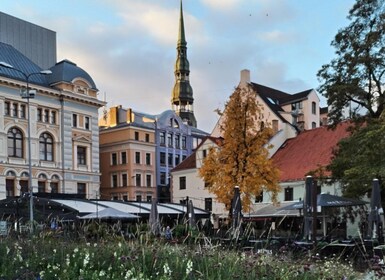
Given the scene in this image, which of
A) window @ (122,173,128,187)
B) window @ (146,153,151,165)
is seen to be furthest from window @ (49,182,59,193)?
window @ (146,153,151,165)

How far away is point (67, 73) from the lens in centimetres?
4847

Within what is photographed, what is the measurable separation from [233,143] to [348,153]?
256 inches

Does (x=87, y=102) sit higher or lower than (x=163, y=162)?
higher

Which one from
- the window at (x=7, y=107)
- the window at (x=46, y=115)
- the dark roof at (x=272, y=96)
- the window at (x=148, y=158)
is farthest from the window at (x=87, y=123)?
the dark roof at (x=272, y=96)

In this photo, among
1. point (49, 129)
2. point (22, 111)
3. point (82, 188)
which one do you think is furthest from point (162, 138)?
point (22, 111)

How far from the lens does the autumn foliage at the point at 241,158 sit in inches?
1007

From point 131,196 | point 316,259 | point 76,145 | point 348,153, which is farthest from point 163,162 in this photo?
point 316,259

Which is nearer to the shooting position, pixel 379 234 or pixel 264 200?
pixel 379 234

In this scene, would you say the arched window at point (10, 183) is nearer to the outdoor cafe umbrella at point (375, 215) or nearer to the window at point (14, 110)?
the window at point (14, 110)

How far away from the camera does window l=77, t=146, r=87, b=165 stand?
162 feet

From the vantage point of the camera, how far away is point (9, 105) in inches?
1706

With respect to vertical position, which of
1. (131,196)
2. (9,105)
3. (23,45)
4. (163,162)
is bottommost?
(131,196)

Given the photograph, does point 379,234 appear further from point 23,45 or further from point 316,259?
point 23,45

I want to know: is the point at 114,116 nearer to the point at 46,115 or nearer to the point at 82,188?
the point at 82,188
